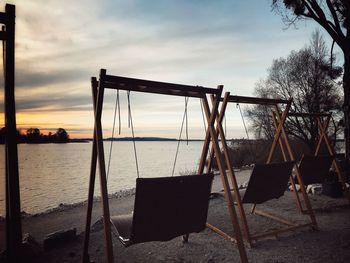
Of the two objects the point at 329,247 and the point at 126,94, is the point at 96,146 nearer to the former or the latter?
the point at 126,94

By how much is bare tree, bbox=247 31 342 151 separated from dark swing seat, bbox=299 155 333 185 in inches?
658

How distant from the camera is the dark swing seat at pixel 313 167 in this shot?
5.41 meters

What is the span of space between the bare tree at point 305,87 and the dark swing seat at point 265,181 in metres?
18.7

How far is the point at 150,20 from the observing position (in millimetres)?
6625

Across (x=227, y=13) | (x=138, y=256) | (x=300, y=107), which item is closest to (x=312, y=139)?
(x=300, y=107)

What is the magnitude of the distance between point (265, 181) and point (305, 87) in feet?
69.5

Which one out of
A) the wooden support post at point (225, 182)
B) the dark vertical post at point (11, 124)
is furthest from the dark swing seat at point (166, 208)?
the dark vertical post at point (11, 124)

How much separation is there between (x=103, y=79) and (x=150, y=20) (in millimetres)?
4340

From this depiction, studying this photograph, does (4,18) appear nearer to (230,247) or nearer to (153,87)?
(153,87)

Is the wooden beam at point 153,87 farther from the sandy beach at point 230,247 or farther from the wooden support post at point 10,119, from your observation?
the sandy beach at point 230,247

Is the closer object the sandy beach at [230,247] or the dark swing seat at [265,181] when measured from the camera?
the sandy beach at [230,247]

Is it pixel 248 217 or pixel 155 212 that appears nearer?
pixel 155 212

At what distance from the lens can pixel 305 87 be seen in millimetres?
22609

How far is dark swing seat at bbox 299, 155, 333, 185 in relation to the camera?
213 inches
